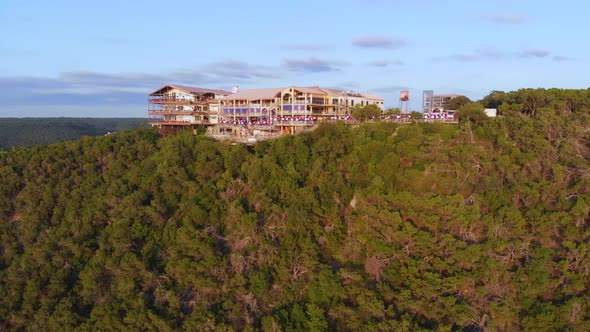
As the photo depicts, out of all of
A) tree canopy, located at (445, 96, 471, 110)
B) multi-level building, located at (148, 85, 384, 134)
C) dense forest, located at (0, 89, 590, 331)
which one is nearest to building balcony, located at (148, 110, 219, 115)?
multi-level building, located at (148, 85, 384, 134)

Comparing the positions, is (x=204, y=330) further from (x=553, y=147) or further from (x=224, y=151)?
(x=553, y=147)

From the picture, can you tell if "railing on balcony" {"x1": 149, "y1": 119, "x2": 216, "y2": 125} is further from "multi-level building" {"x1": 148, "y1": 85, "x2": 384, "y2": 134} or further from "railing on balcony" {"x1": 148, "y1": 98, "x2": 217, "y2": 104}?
"railing on balcony" {"x1": 148, "y1": 98, "x2": 217, "y2": 104}

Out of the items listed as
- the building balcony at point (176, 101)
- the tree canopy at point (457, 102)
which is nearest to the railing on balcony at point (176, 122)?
the building balcony at point (176, 101)

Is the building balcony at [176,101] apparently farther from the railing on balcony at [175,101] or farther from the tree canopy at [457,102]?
the tree canopy at [457,102]

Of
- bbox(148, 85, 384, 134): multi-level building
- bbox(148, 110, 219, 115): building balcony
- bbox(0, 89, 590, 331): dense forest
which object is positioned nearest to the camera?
bbox(0, 89, 590, 331): dense forest

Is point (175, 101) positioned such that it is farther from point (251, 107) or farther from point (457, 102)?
point (457, 102)

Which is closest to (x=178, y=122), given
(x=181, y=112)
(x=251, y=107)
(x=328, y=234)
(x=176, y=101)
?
(x=181, y=112)
